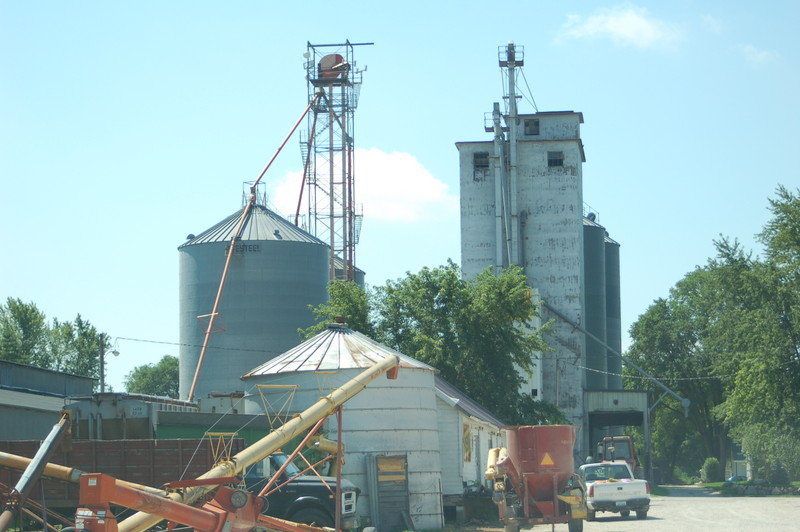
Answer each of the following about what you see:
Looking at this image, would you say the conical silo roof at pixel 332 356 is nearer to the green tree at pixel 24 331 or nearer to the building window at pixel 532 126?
the building window at pixel 532 126

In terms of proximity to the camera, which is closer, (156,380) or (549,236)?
(549,236)

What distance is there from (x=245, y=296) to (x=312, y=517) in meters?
33.9

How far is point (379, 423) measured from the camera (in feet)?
98.1

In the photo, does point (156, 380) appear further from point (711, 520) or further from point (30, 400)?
point (711, 520)

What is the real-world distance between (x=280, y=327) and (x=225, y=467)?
1503 inches

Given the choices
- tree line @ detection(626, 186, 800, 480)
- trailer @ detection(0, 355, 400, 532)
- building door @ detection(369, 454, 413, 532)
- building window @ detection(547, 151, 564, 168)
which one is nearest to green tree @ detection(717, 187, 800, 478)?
tree line @ detection(626, 186, 800, 480)

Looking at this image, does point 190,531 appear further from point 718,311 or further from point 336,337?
point 718,311

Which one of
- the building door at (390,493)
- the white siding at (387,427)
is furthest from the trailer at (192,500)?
the building door at (390,493)

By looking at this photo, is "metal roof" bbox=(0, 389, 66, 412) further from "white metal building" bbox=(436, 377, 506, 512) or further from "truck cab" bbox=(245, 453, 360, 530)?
"truck cab" bbox=(245, 453, 360, 530)

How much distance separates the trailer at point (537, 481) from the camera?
81.7ft

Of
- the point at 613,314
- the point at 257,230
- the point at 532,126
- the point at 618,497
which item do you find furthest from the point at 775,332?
the point at 613,314

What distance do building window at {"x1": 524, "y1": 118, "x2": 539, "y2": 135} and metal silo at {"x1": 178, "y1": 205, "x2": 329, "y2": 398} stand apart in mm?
18466

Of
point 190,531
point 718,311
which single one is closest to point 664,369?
point 718,311

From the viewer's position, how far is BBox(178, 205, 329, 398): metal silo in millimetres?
54000
